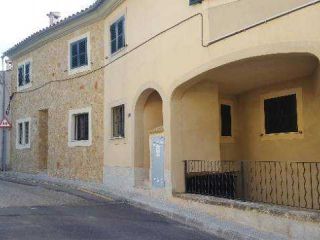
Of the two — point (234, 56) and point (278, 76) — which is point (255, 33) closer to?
point (234, 56)

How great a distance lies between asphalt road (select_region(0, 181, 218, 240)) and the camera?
786 centimetres

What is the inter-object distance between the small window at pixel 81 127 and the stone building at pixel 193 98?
0.15 ft

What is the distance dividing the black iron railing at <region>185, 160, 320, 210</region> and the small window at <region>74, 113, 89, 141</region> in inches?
242

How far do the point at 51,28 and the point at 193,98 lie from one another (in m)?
8.99

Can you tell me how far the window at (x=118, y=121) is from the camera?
14.7 metres

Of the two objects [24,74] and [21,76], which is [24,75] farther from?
[21,76]

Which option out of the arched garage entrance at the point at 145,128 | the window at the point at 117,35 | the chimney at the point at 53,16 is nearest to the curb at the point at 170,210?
the arched garage entrance at the point at 145,128

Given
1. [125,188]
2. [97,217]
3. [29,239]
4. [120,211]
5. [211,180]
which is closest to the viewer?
[29,239]

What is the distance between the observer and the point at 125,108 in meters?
14.0

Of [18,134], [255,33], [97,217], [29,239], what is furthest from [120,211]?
[18,134]

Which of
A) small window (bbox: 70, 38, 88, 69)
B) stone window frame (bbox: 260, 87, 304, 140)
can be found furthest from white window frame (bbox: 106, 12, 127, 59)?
stone window frame (bbox: 260, 87, 304, 140)

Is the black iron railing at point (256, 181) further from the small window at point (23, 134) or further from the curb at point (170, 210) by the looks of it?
the small window at point (23, 134)

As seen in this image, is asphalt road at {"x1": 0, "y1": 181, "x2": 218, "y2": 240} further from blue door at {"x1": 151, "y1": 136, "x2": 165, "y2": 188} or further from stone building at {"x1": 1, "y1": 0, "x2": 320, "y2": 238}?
stone building at {"x1": 1, "y1": 0, "x2": 320, "y2": 238}

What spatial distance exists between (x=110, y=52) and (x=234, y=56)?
7325 mm
